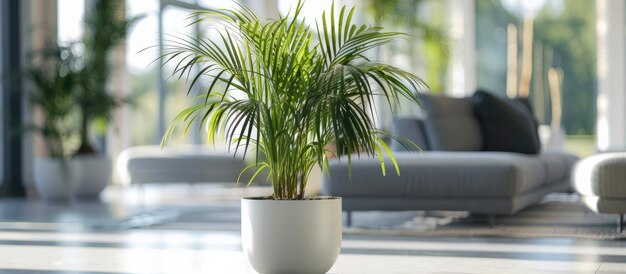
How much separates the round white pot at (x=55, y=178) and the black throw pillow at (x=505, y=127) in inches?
133

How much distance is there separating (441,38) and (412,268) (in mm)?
7391

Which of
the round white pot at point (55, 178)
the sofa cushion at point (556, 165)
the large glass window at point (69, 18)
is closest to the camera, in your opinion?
the sofa cushion at point (556, 165)

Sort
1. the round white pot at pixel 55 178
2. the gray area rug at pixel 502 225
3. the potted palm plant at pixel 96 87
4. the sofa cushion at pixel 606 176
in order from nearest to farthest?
the sofa cushion at pixel 606 176, the gray area rug at pixel 502 225, the round white pot at pixel 55 178, the potted palm plant at pixel 96 87

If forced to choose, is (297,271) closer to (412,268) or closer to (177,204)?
(412,268)

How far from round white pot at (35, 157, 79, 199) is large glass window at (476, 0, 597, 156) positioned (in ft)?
18.9

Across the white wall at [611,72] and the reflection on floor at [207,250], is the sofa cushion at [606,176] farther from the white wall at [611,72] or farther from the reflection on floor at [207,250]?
the white wall at [611,72]

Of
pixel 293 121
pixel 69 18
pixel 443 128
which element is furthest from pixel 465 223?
pixel 69 18

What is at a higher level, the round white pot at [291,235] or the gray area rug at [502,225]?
the round white pot at [291,235]

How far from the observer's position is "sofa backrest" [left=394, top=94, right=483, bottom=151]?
5672 millimetres

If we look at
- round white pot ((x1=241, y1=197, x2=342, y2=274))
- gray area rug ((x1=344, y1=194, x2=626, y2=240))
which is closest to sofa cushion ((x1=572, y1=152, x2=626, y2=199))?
gray area rug ((x1=344, y1=194, x2=626, y2=240))

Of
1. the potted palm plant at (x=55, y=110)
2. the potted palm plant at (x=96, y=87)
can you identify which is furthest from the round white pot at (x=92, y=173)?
the potted palm plant at (x=55, y=110)

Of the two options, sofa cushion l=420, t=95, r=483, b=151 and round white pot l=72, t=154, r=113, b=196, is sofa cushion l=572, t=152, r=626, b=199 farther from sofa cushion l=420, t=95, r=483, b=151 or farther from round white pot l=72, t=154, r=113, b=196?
round white pot l=72, t=154, r=113, b=196

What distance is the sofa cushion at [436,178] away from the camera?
452cm

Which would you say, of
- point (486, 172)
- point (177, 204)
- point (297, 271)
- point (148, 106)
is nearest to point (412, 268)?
point (297, 271)
